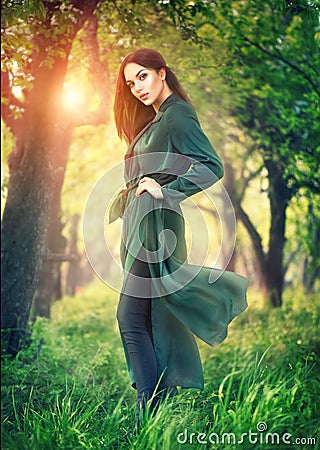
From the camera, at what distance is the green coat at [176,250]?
344 centimetres

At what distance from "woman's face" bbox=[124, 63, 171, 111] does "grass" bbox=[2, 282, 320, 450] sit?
1.73 m

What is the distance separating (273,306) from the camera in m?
11.0

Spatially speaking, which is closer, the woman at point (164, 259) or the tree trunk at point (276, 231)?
the woman at point (164, 259)

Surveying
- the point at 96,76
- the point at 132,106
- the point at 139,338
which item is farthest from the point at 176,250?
the point at 96,76

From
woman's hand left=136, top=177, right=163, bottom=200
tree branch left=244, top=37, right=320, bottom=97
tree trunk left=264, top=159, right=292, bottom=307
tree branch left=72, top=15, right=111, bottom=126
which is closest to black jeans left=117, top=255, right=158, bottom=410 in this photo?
woman's hand left=136, top=177, right=163, bottom=200

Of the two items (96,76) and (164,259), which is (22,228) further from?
(164,259)

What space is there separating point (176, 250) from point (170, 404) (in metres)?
0.89

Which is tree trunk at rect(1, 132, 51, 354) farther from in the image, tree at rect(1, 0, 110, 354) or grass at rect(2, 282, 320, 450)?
grass at rect(2, 282, 320, 450)

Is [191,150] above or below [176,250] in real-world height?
above

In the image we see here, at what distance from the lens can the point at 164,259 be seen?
11.4ft

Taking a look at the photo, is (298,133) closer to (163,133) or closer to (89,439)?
(163,133)

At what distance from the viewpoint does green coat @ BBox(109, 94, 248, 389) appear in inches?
135

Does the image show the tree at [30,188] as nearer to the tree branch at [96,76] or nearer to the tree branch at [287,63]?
the tree branch at [96,76]

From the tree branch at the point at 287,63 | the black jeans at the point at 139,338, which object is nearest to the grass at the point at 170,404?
the black jeans at the point at 139,338
